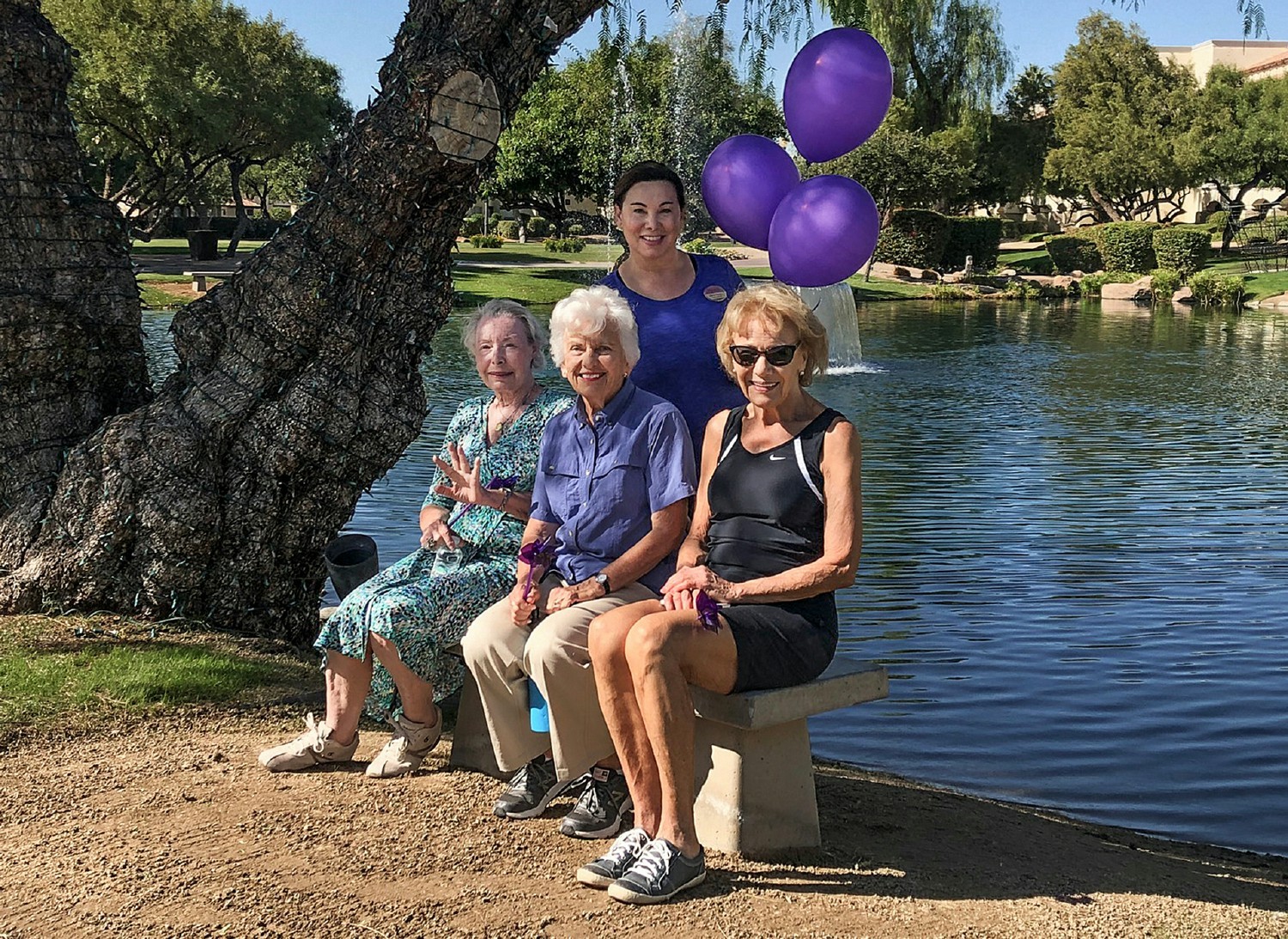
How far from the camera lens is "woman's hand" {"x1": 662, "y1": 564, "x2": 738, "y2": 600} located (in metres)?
3.66

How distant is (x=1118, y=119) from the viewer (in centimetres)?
5047

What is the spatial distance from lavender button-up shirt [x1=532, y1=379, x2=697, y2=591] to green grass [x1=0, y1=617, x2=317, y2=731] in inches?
69.2

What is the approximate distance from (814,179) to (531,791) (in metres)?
2.49

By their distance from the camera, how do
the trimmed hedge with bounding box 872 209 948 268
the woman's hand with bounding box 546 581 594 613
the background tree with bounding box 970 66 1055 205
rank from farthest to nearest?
the background tree with bounding box 970 66 1055 205 < the trimmed hedge with bounding box 872 209 948 268 < the woman's hand with bounding box 546 581 594 613

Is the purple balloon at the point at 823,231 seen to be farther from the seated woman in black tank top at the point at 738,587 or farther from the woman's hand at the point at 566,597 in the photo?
the woman's hand at the point at 566,597

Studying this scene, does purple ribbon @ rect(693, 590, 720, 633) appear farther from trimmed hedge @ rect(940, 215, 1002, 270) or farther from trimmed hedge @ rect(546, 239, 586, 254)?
trimmed hedge @ rect(546, 239, 586, 254)

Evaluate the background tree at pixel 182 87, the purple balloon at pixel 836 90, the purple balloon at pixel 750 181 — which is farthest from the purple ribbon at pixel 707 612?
the background tree at pixel 182 87

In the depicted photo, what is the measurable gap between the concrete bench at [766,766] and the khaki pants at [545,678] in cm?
32

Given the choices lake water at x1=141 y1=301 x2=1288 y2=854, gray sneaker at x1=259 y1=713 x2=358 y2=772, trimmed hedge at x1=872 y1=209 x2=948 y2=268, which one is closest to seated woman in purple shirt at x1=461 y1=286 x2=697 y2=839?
gray sneaker at x1=259 y1=713 x2=358 y2=772

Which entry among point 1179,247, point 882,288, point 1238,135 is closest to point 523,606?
point 882,288

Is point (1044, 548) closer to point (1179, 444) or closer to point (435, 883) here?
point (1179, 444)

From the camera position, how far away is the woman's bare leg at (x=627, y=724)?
3.60 m

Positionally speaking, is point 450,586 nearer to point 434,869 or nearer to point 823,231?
point 434,869

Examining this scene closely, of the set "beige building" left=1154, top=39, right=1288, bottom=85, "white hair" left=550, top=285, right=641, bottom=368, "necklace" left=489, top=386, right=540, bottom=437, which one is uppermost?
"beige building" left=1154, top=39, right=1288, bottom=85
